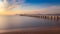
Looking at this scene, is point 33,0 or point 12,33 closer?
point 12,33

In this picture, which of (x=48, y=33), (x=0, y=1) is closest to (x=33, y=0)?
(x=0, y=1)

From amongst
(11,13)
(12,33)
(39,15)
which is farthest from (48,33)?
(11,13)

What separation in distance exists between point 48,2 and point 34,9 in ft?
0.52

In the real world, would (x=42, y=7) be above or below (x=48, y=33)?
above

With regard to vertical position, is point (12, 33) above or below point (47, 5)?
below

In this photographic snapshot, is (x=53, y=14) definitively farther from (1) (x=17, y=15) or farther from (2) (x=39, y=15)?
(1) (x=17, y=15)

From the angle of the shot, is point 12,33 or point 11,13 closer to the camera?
point 12,33

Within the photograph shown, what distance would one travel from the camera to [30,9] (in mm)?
887

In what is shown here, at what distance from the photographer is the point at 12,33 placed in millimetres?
492

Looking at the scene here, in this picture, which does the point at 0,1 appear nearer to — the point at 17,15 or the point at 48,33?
the point at 17,15

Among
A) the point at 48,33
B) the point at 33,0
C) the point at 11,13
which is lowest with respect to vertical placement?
the point at 48,33

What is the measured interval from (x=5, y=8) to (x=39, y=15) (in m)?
0.35

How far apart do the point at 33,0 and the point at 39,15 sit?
162 millimetres

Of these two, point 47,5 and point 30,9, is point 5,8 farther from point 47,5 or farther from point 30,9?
point 47,5
